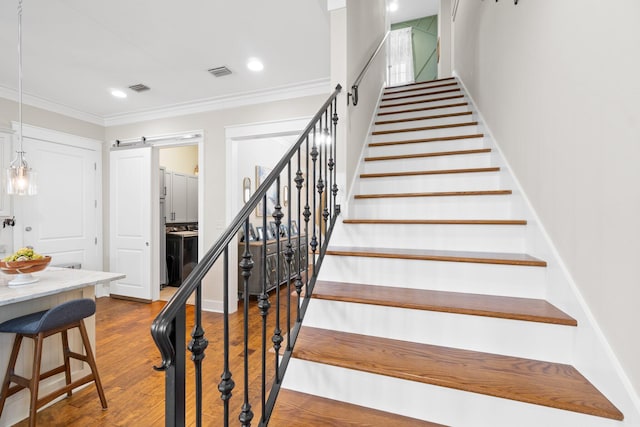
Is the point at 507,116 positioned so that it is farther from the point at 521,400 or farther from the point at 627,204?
the point at 521,400

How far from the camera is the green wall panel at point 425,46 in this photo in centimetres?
654

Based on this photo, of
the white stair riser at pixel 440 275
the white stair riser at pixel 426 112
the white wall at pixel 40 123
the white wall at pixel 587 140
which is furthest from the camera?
the white wall at pixel 40 123

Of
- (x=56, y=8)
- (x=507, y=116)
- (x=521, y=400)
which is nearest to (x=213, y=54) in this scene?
(x=56, y=8)

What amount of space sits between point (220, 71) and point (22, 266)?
2489 millimetres

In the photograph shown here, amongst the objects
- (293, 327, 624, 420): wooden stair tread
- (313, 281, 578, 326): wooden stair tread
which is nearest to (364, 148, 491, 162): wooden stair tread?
(313, 281, 578, 326): wooden stair tread

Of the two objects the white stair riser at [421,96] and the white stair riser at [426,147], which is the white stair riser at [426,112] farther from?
the white stair riser at [426,147]

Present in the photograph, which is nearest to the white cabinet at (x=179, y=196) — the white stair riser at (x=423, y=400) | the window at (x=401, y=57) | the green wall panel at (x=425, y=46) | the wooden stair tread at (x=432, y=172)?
the wooden stair tread at (x=432, y=172)

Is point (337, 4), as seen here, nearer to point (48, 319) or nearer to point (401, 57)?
point (48, 319)

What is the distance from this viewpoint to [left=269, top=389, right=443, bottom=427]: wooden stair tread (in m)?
1.14

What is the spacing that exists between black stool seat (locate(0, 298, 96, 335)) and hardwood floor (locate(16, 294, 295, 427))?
2.08 ft

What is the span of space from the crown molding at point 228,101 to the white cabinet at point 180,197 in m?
1.10

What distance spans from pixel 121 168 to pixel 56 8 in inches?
107

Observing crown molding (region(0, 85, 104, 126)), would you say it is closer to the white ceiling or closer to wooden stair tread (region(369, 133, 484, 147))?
the white ceiling

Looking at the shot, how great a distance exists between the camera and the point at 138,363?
258 centimetres
